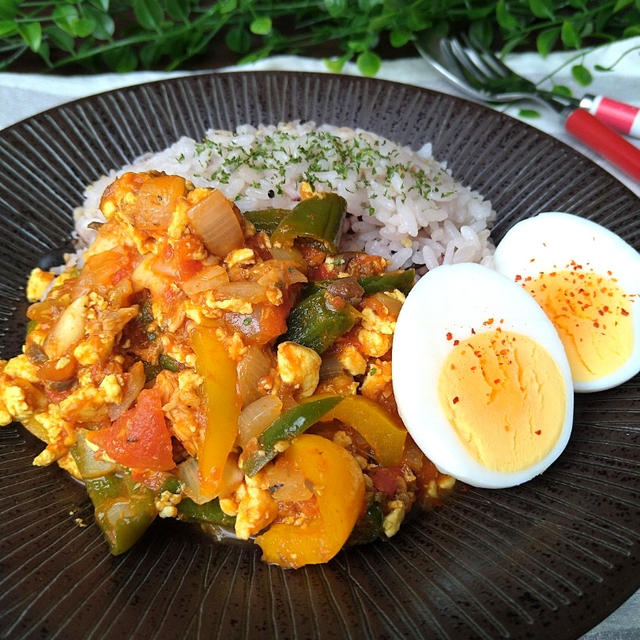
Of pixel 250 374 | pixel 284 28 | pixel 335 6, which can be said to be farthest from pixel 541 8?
pixel 250 374

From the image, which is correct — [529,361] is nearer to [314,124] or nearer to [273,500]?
[273,500]

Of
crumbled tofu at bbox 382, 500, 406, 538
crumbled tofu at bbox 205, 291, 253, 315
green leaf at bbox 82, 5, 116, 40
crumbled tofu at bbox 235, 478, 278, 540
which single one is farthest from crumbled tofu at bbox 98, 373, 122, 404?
green leaf at bbox 82, 5, 116, 40

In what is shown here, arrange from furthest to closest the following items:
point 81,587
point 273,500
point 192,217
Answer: point 192,217 < point 273,500 < point 81,587

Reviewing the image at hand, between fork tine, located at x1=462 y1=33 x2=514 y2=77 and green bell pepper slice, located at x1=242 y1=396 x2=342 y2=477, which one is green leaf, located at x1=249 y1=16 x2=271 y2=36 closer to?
fork tine, located at x1=462 y1=33 x2=514 y2=77

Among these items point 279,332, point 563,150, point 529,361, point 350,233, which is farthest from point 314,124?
point 529,361

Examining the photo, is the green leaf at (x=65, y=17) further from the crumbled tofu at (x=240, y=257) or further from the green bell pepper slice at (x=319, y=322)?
the green bell pepper slice at (x=319, y=322)

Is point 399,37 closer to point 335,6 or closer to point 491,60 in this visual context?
point 335,6

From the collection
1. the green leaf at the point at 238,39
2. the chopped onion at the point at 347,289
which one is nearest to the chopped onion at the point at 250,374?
the chopped onion at the point at 347,289
